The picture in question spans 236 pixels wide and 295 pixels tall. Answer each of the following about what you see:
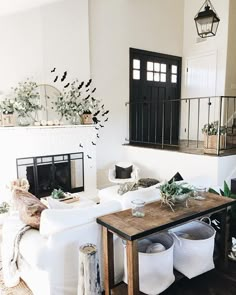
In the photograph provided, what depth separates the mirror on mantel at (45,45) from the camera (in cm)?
437

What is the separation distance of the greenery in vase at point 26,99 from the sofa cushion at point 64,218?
2780 mm

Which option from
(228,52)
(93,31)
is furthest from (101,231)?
(228,52)

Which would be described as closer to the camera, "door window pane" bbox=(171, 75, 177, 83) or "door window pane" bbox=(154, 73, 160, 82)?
"door window pane" bbox=(154, 73, 160, 82)

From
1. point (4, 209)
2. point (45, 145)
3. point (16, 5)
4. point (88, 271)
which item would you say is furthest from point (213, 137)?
point (16, 5)

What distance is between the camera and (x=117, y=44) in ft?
18.4

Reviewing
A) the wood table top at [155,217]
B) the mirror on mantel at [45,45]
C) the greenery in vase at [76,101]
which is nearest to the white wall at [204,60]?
the greenery in vase at [76,101]

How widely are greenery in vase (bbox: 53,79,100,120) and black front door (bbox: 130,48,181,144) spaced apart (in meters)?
1.02

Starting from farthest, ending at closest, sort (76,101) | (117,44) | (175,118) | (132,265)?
(175,118)
(117,44)
(76,101)
(132,265)

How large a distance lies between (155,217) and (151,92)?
4.69m

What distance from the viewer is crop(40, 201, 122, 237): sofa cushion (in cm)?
192

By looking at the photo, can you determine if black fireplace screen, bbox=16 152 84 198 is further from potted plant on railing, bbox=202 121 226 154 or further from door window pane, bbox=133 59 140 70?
door window pane, bbox=133 59 140 70

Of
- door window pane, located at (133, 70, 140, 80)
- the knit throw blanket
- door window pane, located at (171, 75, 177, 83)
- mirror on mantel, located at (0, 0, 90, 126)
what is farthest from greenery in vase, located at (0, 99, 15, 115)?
door window pane, located at (171, 75, 177, 83)

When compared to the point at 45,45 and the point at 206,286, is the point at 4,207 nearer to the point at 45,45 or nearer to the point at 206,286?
the point at 45,45

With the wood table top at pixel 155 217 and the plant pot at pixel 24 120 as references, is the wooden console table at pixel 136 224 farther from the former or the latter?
the plant pot at pixel 24 120
